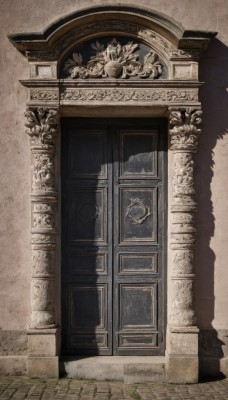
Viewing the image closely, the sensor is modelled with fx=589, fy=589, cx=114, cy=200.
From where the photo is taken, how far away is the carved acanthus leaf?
6.86 metres

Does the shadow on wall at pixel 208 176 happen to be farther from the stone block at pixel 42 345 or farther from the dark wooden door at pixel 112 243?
the stone block at pixel 42 345

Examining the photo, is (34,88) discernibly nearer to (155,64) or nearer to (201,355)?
(155,64)

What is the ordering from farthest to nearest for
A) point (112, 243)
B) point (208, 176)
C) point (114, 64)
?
point (112, 243) → point (208, 176) → point (114, 64)

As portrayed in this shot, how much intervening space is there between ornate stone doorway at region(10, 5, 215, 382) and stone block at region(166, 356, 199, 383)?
1 cm

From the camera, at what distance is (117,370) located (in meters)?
6.94

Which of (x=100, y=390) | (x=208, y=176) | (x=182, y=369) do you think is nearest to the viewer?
(x=100, y=390)

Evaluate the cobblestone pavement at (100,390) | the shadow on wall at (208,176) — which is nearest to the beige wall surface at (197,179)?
the shadow on wall at (208,176)

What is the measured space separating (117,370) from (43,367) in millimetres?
868

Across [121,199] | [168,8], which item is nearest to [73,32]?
[168,8]

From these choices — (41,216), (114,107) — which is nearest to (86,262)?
(41,216)

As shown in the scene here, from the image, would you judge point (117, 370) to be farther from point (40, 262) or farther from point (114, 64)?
point (114, 64)

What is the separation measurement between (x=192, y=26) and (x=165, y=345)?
12.7 feet

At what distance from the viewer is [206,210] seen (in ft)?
23.1

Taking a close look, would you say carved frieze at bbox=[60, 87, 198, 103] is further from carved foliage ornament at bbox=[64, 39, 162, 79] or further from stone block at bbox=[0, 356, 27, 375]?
stone block at bbox=[0, 356, 27, 375]
